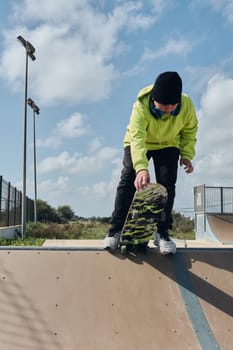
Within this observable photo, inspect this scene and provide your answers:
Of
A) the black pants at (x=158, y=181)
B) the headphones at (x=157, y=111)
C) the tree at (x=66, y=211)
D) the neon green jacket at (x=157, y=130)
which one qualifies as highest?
the headphones at (x=157, y=111)

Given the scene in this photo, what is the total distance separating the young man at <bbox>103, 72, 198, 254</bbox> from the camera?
332 cm

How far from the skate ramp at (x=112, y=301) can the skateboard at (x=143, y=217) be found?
0.40ft

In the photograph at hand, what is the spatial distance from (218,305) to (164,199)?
0.93 m

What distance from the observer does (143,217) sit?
3350 mm

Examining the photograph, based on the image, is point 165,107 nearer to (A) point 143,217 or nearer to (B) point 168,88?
(B) point 168,88

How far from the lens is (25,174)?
1947 centimetres

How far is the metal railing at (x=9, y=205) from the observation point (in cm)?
1705

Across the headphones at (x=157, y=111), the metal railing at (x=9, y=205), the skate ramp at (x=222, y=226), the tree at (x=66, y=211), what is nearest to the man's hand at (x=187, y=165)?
the headphones at (x=157, y=111)

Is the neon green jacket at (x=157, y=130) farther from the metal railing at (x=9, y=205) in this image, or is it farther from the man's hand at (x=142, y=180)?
the metal railing at (x=9, y=205)

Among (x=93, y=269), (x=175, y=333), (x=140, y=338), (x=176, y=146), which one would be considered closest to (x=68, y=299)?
(x=93, y=269)

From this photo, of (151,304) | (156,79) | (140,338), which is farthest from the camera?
(156,79)

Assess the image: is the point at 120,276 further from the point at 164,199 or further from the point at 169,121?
the point at 169,121

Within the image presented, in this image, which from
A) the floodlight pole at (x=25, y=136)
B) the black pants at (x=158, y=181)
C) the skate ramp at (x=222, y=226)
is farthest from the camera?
the floodlight pole at (x=25, y=136)

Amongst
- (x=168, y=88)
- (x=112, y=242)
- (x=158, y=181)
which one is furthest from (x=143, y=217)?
(x=168, y=88)
